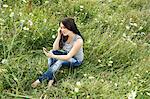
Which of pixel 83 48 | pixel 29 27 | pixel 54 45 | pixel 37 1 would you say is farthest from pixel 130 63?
pixel 37 1

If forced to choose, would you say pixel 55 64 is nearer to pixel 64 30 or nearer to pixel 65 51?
pixel 65 51

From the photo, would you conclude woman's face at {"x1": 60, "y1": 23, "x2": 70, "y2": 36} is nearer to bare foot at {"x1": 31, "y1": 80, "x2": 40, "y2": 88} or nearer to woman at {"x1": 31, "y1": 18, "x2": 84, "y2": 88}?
woman at {"x1": 31, "y1": 18, "x2": 84, "y2": 88}

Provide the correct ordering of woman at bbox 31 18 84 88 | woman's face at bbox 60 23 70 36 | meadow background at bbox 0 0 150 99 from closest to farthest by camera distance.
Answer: meadow background at bbox 0 0 150 99, woman at bbox 31 18 84 88, woman's face at bbox 60 23 70 36

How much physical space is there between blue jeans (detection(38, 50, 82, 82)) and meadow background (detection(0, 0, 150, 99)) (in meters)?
0.07

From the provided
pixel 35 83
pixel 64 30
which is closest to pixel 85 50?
pixel 64 30

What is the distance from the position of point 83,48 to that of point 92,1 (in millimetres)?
1300

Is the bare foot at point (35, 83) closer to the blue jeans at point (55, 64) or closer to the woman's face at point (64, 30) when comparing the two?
the blue jeans at point (55, 64)

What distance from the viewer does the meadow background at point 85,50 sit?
3520 millimetres

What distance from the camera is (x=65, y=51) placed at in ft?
12.7

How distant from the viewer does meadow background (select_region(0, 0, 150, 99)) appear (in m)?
3.52

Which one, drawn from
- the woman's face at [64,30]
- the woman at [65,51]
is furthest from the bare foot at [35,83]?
the woman's face at [64,30]

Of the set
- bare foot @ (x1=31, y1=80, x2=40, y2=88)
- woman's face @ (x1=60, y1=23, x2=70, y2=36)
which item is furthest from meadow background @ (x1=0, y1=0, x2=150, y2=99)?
woman's face @ (x1=60, y1=23, x2=70, y2=36)

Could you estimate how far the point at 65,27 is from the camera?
3.74 meters

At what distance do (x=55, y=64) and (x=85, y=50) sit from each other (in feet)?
2.00
